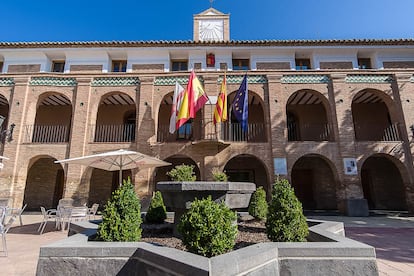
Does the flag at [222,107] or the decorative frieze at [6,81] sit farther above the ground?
the decorative frieze at [6,81]

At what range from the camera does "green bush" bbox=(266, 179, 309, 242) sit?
3.85 m

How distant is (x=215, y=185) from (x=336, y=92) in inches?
477

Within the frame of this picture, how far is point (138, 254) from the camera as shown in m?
3.10

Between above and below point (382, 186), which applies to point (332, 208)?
below

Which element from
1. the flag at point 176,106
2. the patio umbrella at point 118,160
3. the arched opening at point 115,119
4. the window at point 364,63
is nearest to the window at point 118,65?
the arched opening at point 115,119

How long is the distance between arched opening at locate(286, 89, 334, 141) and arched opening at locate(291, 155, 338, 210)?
4.94ft

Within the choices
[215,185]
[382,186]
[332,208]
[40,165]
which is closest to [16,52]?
[40,165]

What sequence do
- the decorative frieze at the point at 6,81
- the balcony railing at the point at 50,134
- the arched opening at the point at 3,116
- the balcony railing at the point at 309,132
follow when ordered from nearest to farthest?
the arched opening at the point at 3,116 < the decorative frieze at the point at 6,81 < the balcony railing at the point at 50,134 < the balcony railing at the point at 309,132

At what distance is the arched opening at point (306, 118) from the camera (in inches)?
609

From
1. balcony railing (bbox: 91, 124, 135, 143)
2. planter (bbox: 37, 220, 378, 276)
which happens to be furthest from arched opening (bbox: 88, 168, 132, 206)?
planter (bbox: 37, 220, 378, 276)

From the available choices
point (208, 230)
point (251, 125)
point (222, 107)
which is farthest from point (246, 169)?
point (208, 230)

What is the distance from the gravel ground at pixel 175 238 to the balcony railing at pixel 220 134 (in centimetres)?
713

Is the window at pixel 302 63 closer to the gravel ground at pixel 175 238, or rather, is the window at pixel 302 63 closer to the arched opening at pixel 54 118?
the gravel ground at pixel 175 238

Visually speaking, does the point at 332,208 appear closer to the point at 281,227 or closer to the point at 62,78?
the point at 281,227
